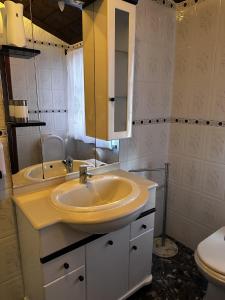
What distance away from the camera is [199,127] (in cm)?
175

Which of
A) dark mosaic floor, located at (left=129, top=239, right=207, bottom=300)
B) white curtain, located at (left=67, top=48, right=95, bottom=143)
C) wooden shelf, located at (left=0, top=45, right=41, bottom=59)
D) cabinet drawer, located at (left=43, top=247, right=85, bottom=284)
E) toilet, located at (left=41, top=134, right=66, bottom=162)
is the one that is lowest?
dark mosaic floor, located at (left=129, top=239, right=207, bottom=300)

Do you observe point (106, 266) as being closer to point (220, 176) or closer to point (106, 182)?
point (106, 182)

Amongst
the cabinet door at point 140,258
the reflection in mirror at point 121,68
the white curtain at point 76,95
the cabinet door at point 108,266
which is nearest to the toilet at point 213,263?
the cabinet door at point 140,258

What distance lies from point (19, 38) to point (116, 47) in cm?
56

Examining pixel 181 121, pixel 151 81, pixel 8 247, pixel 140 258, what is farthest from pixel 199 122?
pixel 8 247

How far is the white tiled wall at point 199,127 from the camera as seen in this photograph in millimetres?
1594

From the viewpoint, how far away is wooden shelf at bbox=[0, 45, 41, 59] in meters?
1.10

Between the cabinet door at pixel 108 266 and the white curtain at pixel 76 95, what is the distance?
0.65 m

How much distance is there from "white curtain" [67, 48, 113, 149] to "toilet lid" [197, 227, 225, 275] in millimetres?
1005

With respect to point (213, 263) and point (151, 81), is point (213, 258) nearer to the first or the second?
point (213, 263)

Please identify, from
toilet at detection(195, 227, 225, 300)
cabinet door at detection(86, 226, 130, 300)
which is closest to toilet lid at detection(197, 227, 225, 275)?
toilet at detection(195, 227, 225, 300)

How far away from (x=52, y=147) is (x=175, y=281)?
52.8 inches

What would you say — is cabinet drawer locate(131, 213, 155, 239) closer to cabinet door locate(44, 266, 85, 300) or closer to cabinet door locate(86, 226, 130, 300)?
cabinet door locate(86, 226, 130, 300)

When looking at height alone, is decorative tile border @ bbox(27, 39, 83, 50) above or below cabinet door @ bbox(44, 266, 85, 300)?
above
